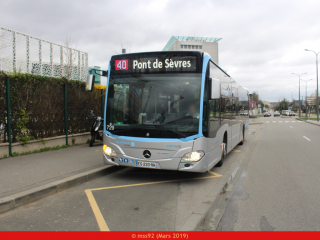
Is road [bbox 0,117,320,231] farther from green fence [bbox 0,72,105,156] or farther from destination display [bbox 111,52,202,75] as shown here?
green fence [bbox 0,72,105,156]

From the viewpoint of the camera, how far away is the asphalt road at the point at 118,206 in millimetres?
3791

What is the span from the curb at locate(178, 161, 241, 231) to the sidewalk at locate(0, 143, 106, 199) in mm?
3091

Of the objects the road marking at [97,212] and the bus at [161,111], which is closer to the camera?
the road marking at [97,212]

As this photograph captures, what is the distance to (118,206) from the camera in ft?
15.0

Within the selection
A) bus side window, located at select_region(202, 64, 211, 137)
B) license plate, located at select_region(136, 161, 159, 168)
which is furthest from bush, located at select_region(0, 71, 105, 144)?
bus side window, located at select_region(202, 64, 211, 137)

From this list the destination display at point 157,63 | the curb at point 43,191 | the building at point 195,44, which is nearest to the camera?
the curb at point 43,191

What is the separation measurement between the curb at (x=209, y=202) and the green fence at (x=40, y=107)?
6.21 meters

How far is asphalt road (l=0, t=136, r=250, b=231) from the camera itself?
379 cm

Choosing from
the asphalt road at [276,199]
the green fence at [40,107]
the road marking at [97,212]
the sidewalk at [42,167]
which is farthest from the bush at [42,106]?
the asphalt road at [276,199]

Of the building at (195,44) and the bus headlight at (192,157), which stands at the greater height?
the building at (195,44)

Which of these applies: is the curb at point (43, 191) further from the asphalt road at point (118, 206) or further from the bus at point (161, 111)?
the bus at point (161, 111)

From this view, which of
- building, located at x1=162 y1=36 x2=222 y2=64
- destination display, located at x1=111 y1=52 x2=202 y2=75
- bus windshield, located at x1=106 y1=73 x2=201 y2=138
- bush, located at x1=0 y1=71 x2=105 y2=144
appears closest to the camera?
bus windshield, located at x1=106 y1=73 x2=201 y2=138

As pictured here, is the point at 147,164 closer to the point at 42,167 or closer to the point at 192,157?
the point at 192,157

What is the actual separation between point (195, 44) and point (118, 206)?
107633 mm
